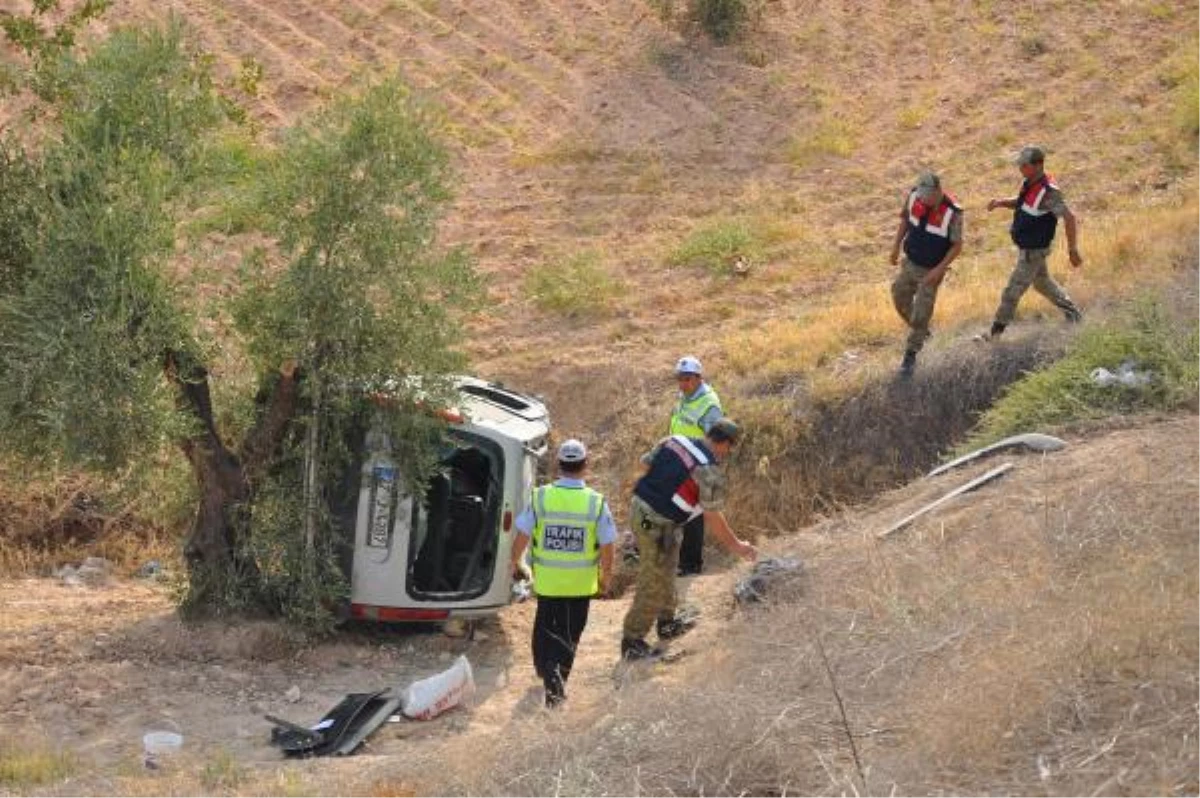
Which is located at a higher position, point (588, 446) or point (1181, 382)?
point (1181, 382)

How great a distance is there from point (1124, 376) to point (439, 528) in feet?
16.1

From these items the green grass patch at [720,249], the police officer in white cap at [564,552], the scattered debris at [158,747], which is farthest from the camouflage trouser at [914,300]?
the scattered debris at [158,747]

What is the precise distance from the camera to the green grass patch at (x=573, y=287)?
17.7 metres

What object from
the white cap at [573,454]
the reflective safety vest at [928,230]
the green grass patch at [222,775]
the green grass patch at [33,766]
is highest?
the reflective safety vest at [928,230]

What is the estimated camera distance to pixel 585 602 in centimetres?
979

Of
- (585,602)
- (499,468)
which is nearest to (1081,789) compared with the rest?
(585,602)

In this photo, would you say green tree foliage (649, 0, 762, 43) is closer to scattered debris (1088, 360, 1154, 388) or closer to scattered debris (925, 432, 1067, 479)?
scattered debris (1088, 360, 1154, 388)

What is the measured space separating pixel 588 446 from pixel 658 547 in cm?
503

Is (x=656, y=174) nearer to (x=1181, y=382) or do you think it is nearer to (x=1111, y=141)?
(x=1111, y=141)

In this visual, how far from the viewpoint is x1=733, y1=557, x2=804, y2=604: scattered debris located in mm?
10570

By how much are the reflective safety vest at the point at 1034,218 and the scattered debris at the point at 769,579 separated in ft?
11.5

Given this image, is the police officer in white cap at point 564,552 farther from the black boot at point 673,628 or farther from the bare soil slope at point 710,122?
the bare soil slope at point 710,122

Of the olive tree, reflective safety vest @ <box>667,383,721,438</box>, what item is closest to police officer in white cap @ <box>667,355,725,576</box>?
reflective safety vest @ <box>667,383,721,438</box>

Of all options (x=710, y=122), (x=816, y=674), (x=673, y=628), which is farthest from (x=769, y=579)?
(x=710, y=122)
